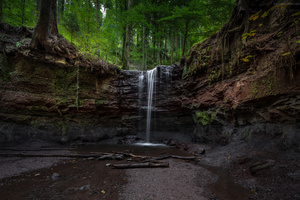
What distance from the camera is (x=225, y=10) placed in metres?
10.0

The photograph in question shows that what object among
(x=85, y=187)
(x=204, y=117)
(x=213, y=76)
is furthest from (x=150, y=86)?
(x=85, y=187)

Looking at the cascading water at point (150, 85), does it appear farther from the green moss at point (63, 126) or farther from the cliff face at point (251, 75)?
the green moss at point (63, 126)

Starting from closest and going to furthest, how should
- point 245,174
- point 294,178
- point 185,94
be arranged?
point 294,178 < point 245,174 < point 185,94

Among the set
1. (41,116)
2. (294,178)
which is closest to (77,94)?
(41,116)

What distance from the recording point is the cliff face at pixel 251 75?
4.74 meters

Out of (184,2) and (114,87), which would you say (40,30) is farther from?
(184,2)

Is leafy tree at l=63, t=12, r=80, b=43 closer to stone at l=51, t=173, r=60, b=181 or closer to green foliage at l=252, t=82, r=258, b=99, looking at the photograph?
stone at l=51, t=173, r=60, b=181

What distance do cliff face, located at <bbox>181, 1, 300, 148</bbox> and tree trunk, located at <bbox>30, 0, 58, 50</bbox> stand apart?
791cm

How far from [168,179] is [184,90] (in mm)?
7963

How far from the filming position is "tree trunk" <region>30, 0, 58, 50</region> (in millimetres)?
6074

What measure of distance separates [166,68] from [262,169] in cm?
932

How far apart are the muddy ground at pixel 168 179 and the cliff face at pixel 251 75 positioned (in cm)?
109

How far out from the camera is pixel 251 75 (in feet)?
20.9

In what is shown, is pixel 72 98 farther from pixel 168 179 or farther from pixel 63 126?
pixel 168 179
